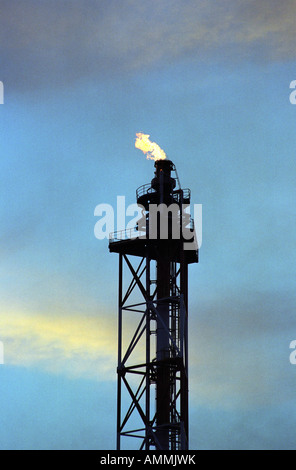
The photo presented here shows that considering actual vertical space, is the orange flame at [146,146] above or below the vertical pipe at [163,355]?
above

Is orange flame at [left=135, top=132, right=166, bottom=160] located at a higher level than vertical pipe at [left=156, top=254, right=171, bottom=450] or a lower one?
higher

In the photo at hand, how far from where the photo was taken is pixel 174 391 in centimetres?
7569
